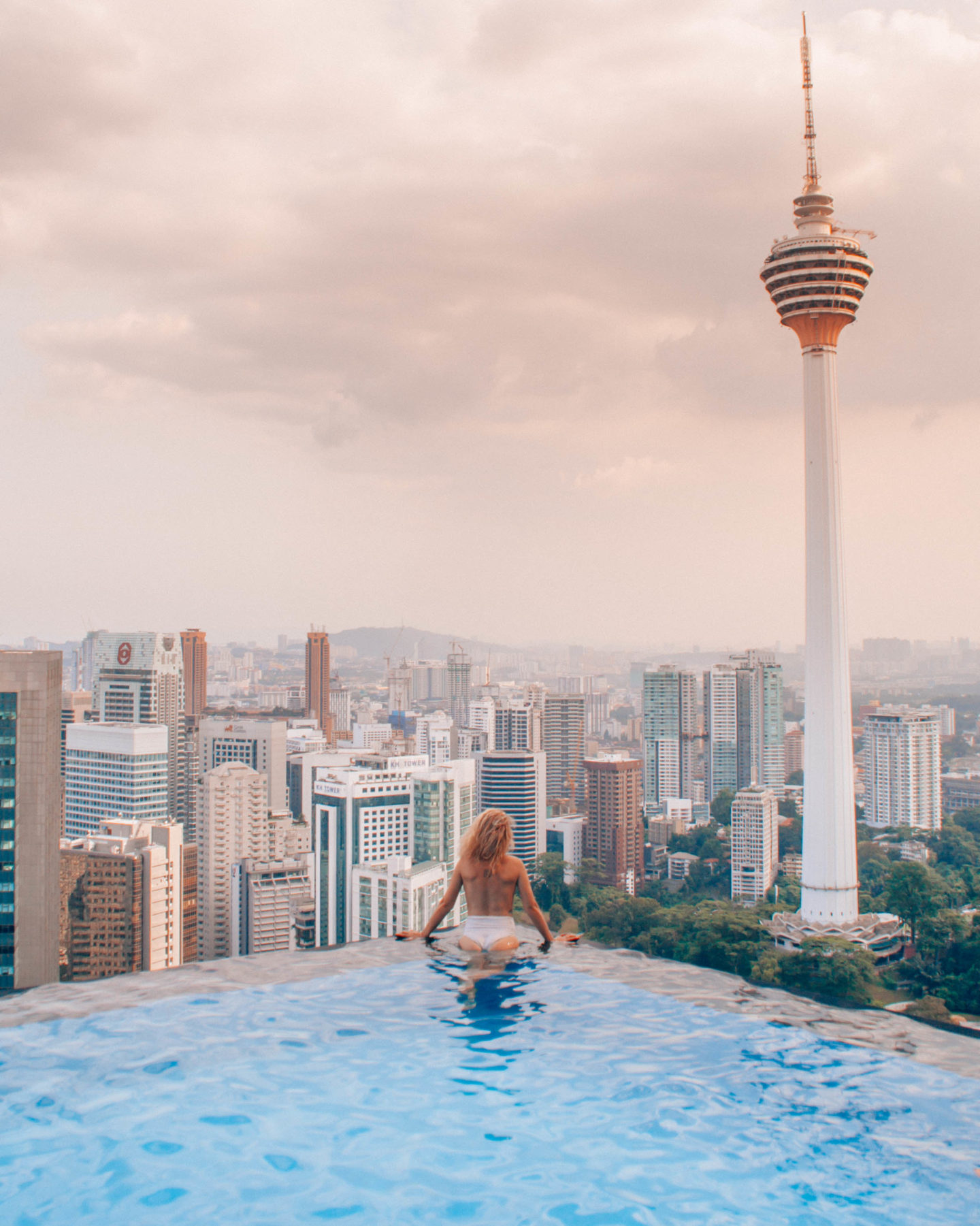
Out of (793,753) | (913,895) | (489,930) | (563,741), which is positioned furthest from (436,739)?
(489,930)

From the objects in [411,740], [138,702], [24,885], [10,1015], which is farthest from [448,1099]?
[411,740]

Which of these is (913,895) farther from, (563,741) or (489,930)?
(563,741)

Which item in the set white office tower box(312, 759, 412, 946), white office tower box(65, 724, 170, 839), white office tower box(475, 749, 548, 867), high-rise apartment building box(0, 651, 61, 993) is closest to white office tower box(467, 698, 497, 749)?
white office tower box(475, 749, 548, 867)

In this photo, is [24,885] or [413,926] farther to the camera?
[413,926]

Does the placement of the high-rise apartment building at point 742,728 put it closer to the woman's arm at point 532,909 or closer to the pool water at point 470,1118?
the woman's arm at point 532,909

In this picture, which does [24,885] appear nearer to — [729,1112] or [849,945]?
[729,1112]

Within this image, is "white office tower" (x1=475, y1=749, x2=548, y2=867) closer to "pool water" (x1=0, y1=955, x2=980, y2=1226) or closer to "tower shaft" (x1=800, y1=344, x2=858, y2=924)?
"tower shaft" (x1=800, y1=344, x2=858, y2=924)
